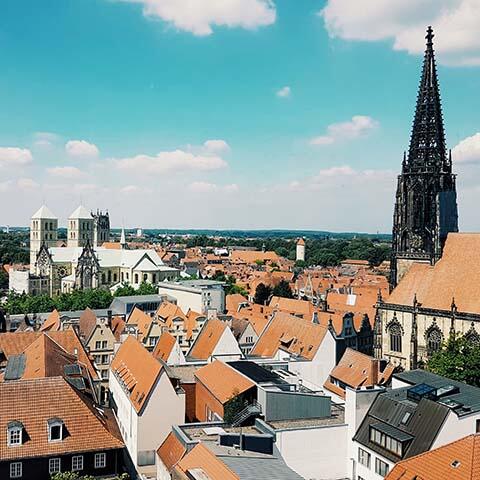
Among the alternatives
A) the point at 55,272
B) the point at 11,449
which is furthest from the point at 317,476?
the point at 55,272

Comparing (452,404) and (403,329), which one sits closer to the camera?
(452,404)

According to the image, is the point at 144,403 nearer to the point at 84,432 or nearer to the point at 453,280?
the point at 84,432

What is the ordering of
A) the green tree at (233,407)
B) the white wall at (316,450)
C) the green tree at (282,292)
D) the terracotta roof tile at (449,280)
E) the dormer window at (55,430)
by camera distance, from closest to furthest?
the dormer window at (55,430)
the white wall at (316,450)
the green tree at (233,407)
the terracotta roof tile at (449,280)
the green tree at (282,292)

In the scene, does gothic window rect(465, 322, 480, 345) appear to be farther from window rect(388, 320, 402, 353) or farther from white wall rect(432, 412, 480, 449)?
white wall rect(432, 412, 480, 449)

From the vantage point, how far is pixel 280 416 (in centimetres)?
4097

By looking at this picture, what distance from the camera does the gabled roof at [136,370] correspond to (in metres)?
44.5

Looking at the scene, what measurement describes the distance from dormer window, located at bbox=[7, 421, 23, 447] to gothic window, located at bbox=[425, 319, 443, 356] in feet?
155

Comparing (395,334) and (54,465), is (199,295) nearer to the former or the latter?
(395,334)

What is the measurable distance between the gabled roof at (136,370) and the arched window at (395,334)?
32.2 m

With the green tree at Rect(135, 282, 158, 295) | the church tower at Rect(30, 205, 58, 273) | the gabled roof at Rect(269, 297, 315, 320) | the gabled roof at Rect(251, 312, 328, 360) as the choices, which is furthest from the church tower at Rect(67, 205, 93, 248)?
the gabled roof at Rect(251, 312, 328, 360)

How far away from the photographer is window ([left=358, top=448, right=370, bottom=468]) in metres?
38.9

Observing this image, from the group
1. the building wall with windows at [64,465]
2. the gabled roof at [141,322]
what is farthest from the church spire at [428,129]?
the building wall with windows at [64,465]

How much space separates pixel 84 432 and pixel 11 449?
4181mm

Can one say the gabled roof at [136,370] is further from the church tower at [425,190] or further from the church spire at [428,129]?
the church spire at [428,129]
